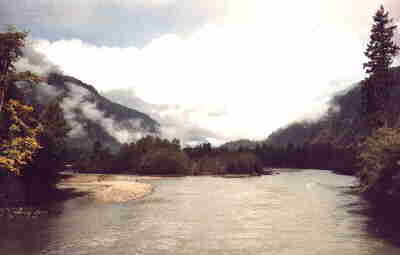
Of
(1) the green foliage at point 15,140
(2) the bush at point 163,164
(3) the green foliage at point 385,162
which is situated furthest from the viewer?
(2) the bush at point 163,164

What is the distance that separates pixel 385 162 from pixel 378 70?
71.1 feet

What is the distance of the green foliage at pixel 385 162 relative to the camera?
168ft

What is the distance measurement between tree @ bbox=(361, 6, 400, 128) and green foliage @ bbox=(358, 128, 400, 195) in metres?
7.82

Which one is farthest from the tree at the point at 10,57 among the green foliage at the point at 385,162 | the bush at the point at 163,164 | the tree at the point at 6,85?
the bush at the point at 163,164

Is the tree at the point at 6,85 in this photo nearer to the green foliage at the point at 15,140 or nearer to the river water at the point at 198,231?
the green foliage at the point at 15,140

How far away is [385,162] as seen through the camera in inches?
2096

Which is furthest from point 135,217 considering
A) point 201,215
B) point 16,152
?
point 16,152

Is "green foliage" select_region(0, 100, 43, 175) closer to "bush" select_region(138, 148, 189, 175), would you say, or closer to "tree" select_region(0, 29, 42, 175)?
"tree" select_region(0, 29, 42, 175)

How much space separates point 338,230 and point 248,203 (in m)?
25.4

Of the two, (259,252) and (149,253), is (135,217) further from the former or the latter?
(259,252)

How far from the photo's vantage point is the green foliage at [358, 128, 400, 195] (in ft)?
168

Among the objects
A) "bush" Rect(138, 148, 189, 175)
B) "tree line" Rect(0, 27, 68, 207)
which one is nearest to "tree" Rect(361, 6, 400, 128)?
"tree line" Rect(0, 27, 68, 207)

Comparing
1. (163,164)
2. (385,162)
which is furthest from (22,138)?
(163,164)

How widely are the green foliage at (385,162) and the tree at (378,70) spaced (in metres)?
7.82
